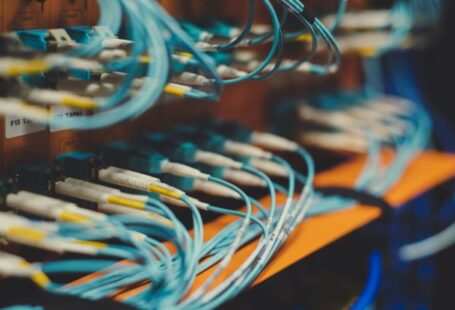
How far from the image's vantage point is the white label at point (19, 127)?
0.84m

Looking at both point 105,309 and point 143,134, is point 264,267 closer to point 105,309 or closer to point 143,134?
point 105,309

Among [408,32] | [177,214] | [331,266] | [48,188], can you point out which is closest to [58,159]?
[48,188]

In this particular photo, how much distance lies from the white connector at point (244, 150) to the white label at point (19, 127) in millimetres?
324

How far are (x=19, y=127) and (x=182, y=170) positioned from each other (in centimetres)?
24

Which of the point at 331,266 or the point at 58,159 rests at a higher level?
the point at 58,159

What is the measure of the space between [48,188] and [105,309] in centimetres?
21

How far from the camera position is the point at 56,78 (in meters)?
0.82

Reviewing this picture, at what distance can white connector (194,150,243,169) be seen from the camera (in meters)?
0.97

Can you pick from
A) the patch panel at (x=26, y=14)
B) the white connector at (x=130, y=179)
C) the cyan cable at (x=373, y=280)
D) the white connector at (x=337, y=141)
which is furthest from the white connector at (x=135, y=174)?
the white connector at (x=337, y=141)

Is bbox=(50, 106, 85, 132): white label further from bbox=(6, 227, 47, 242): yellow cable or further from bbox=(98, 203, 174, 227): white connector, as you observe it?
bbox=(6, 227, 47, 242): yellow cable

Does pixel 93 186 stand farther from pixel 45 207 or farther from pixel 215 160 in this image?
pixel 215 160

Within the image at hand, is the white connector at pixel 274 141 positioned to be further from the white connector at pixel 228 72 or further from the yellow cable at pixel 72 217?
the yellow cable at pixel 72 217

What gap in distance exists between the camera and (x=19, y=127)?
2.80ft

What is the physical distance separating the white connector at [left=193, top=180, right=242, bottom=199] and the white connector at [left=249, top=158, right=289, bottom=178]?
0.14m
